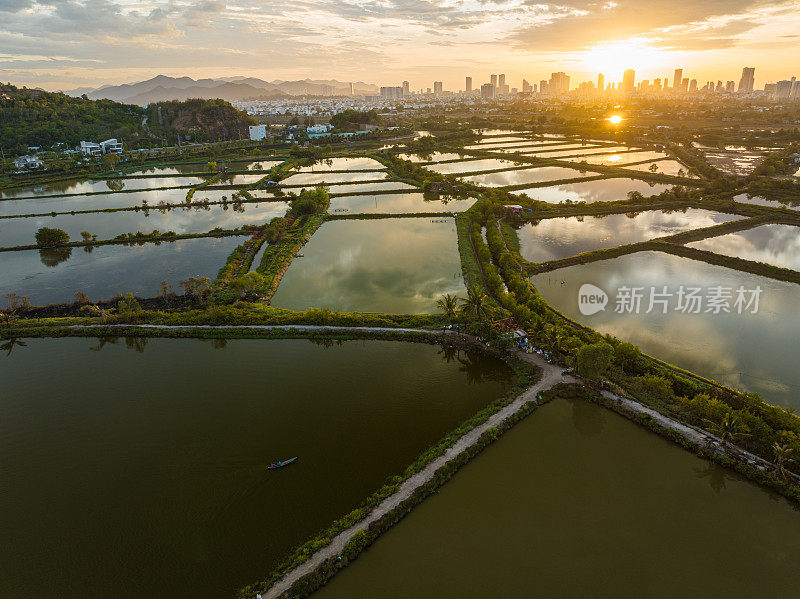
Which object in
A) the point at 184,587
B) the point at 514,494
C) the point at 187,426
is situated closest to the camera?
the point at 184,587

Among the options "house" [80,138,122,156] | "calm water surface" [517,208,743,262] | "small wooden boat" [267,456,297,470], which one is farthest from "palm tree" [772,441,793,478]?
"house" [80,138,122,156]

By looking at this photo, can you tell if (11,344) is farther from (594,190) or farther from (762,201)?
(762,201)

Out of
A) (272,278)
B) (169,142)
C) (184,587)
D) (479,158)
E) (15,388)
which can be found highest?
Result: (169,142)

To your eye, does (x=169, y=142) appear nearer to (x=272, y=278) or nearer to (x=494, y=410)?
(x=272, y=278)

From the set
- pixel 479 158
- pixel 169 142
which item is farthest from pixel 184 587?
pixel 169 142

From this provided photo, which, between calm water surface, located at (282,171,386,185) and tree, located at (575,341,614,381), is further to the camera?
calm water surface, located at (282,171,386,185)

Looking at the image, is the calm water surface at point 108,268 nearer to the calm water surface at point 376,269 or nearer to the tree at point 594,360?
the calm water surface at point 376,269

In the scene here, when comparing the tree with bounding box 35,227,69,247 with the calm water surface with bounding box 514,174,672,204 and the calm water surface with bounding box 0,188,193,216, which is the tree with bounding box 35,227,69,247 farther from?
the calm water surface with bounding box 514,174,672,204
